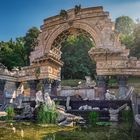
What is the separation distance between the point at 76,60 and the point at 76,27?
2183cm

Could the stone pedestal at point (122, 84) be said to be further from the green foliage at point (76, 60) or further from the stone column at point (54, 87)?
the green foliage at point (76, 60)

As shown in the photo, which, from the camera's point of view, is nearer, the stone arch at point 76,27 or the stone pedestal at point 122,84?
the stone pedestal at point 122,84

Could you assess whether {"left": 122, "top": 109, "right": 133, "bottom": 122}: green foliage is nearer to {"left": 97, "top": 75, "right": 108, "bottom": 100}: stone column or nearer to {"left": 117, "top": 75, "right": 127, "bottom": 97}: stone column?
{"left": 117, "top": 75, "right": 127, "bottom": 97}: stone column

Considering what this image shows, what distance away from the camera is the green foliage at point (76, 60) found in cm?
5188

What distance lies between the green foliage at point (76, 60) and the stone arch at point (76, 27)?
1829 centimetres

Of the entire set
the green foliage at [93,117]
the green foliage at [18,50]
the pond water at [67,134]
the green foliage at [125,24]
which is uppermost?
the green foliage at [125,24]

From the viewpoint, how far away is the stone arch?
28938mm

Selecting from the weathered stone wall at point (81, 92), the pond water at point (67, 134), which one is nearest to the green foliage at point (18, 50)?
the weathered stone wall at point (81, 92)

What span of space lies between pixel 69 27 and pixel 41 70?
5616 millimetres

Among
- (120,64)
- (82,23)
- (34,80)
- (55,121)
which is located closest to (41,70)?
(34,80)

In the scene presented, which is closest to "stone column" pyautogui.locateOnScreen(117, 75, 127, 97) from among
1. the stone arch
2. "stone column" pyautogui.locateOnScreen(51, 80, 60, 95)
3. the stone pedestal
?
the stone pedestal

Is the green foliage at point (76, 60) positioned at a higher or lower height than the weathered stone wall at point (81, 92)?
higher

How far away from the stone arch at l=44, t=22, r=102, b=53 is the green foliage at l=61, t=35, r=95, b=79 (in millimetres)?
18294

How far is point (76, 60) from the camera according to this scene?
52000 mm
